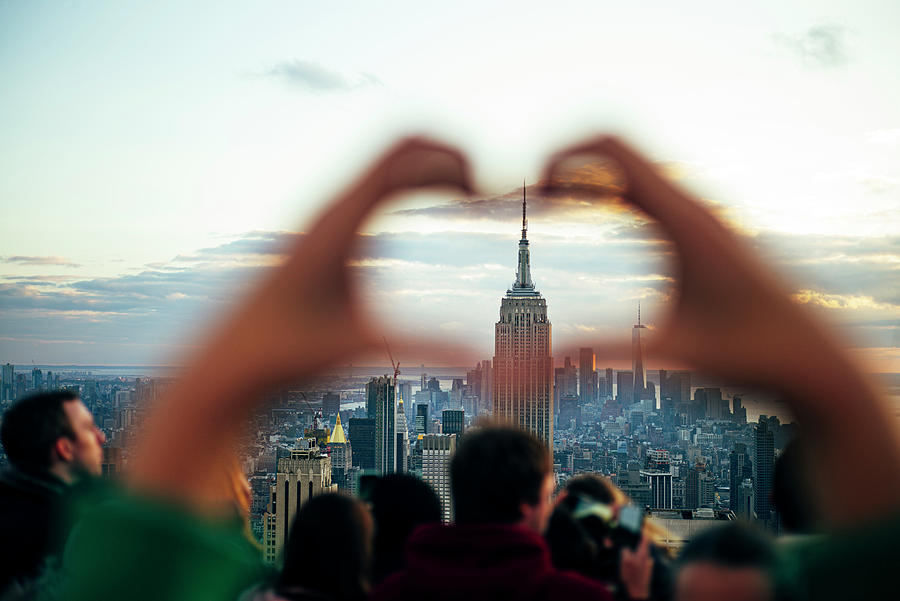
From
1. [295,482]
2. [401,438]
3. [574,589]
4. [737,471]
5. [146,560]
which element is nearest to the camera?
[574,589]

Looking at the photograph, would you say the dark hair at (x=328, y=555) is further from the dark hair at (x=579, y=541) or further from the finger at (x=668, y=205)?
the finger at (x=668, y=205)

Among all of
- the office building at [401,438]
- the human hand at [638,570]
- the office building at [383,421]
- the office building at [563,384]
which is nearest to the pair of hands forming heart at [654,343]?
the human hand at [638,570]

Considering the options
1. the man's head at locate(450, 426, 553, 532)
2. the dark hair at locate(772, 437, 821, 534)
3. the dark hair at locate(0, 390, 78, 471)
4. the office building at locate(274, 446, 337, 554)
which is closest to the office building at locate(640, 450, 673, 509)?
the office building at locate(274, 446, 337, 554)

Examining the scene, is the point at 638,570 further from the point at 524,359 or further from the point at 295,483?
the point at 524,359

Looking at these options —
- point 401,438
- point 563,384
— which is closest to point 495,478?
point 563,384

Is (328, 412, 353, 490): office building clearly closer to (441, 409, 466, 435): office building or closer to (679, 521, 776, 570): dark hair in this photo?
(441, 409, 466, 435): office building

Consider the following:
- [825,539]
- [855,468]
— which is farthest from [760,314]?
[825,539]

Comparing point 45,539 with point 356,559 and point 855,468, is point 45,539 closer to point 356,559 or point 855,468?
point 356,559
